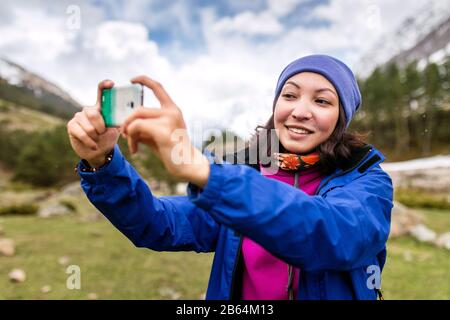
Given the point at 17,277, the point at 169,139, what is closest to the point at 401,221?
the point at 17,277

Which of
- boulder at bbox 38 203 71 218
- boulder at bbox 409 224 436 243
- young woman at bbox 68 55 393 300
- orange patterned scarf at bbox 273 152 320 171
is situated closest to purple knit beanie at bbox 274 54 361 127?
young woman at bbox 68 55 393 300

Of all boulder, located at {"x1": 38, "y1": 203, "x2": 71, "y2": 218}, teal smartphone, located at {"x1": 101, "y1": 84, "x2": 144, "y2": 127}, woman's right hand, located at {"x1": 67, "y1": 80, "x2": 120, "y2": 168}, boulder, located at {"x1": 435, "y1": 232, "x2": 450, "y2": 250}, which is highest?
teal smartphone, located at {"x1": 101, "y1": 84, "x2": 144, "y2": 127}

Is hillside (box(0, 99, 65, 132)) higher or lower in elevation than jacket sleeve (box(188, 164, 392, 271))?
higher

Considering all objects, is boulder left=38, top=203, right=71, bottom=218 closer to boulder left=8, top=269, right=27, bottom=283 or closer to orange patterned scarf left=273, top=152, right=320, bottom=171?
boulder left=8, top=269, right=27, bottom=283

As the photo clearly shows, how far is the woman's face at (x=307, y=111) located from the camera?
167cm

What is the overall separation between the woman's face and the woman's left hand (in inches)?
30.1

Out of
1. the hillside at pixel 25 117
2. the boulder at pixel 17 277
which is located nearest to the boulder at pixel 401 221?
the boulder at pixel 17 277

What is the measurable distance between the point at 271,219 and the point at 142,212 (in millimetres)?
723

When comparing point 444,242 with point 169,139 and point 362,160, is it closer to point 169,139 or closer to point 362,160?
point 362,160

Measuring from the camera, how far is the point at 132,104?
1174 millimetres

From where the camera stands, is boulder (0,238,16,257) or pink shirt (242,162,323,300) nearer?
pink shirt (242,162,323,300)

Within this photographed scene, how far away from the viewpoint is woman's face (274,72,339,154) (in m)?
1.67

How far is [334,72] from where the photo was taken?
1.72 m

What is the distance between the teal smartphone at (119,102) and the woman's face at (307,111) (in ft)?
2.46
